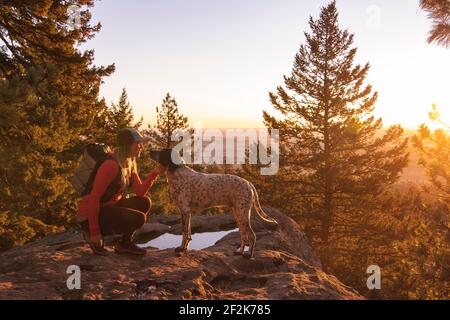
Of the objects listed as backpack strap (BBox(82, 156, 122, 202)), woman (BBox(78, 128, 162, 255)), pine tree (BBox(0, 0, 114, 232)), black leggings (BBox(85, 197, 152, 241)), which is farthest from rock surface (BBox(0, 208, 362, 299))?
pine tree (BBox(0, 0, 114, 232))

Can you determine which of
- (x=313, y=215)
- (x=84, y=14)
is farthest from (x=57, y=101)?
(x=313, y=215)

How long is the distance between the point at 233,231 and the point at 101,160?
12.8ft

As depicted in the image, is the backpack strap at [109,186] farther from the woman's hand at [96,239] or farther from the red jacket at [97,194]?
the woman's hand at [96,239]

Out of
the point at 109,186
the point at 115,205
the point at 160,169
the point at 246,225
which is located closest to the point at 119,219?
the point at 115,205

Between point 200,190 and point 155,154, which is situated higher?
point 155,154

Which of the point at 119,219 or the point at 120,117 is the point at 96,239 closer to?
the point at 119,219

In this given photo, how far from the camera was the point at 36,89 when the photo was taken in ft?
29.0

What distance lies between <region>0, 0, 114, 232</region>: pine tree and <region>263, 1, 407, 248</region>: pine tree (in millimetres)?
9713

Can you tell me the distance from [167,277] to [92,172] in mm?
1677

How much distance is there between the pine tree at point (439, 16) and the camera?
8586 millimetres

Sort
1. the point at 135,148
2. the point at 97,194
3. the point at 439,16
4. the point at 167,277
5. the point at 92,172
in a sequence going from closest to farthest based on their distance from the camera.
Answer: the point at 167,277, the point at 97,194, the point at 92,172, the point at 135,148, the point at 439,16

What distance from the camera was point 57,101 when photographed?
33.8ft

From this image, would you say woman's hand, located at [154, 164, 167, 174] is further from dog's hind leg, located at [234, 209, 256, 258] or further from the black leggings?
dog's hind leg, located at [234, 209, 256, 258]
